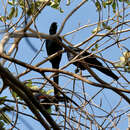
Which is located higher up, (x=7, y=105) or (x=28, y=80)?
(x=28, y=80)

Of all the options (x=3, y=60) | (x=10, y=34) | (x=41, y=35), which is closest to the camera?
(x=10, y=34)

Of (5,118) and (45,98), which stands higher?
(45,98)

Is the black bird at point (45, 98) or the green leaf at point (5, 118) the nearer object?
the black bird at point (45, 98)

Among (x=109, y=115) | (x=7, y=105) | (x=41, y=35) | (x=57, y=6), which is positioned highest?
(x=57, y=6)

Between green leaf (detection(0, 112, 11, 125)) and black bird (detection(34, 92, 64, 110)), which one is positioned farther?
green leaf (detection(0, 112, 11, 125))

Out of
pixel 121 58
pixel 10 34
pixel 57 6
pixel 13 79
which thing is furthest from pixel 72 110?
pixel 57 6

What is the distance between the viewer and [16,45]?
2.53 meters

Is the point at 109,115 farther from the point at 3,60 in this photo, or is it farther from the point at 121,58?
the point at 3,60

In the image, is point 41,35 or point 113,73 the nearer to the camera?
point 41,35

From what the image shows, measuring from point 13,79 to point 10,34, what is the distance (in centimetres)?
32

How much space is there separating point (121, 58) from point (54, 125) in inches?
40.7

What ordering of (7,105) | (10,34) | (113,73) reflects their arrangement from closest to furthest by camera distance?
1. (10,34)
2. (7,105)
3. (113,73)

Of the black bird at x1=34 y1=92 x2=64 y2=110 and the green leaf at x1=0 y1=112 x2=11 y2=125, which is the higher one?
the black bird at x1=34 y1=92 x2=64 y2=110

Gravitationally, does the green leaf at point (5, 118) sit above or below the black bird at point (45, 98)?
below
